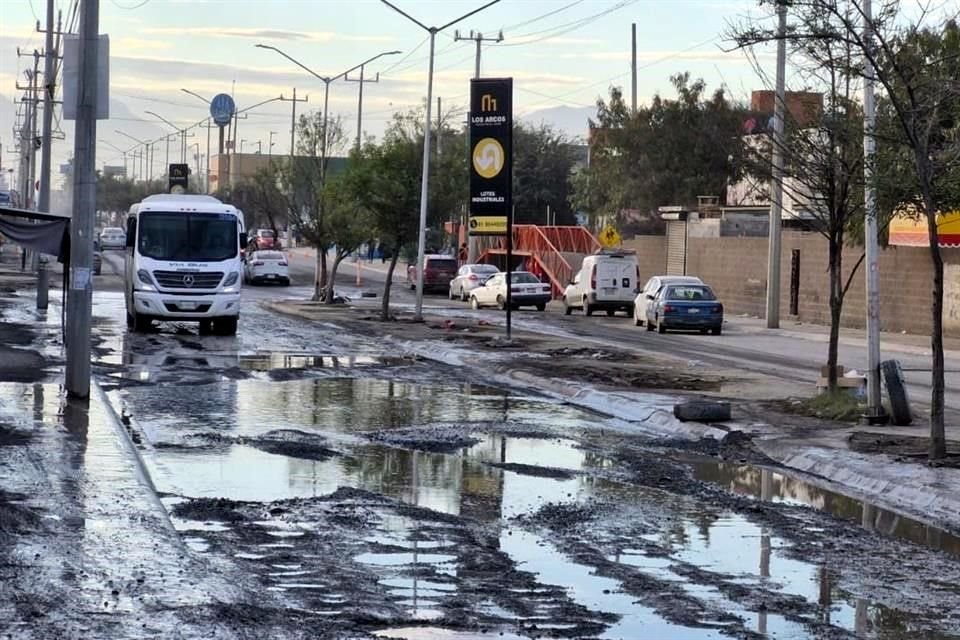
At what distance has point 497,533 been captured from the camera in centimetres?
1155

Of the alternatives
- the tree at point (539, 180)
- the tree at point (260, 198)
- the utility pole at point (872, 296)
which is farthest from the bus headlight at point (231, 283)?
the tree at point (539, 180)

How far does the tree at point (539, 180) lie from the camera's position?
98.5 metres

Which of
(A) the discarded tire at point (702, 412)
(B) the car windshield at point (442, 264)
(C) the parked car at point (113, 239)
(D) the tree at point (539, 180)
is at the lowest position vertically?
(A) the discarded tire at point (702, 412)

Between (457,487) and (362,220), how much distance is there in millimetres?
39862

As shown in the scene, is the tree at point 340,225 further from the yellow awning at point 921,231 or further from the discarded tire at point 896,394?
the discarded tire at point 896,394

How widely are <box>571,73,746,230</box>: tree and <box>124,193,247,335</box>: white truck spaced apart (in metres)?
37.3

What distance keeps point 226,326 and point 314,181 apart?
1243 inches

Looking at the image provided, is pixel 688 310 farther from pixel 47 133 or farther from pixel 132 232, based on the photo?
pixel 47 133

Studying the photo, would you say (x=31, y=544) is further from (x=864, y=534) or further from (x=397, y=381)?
(x=397, y=381)

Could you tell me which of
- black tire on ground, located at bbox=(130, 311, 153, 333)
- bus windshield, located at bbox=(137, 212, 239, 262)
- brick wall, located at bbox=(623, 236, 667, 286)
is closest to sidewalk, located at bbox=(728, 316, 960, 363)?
brick wall, located at bbox=(623, 236, 667, 286)

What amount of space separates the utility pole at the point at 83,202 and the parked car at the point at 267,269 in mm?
53470

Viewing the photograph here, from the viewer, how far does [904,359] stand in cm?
3444

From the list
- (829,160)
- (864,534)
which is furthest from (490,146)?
(864,534)

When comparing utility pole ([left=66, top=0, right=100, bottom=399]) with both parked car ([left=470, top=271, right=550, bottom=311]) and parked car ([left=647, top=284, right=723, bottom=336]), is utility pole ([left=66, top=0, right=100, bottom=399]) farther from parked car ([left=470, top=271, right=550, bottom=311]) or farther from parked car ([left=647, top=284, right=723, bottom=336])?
parked car ([left=470, top=271, right=550, bottom=311])
